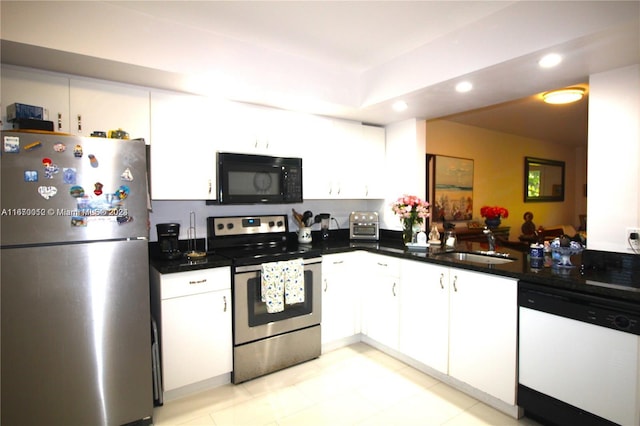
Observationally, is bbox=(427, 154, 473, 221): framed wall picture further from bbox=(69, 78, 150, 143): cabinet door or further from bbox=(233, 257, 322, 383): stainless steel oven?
bbox=(69, 78, 150, 143): cabinet door

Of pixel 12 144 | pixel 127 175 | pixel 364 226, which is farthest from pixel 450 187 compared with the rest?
pixel 12 144

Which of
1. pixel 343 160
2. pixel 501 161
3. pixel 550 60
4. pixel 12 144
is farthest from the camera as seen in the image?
pixel 501 161

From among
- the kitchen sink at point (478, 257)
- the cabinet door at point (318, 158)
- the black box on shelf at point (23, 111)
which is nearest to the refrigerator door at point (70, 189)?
the black box on shelf at point (23, 111)

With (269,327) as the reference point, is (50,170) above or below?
above

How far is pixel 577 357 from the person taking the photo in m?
1.84

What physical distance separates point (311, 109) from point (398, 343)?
7.30 ft

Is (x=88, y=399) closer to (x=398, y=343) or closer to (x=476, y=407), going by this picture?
(x=398, y=343)

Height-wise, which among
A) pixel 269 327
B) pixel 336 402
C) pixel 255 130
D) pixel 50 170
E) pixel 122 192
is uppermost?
pixel 255 130

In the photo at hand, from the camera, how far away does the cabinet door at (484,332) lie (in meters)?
2.11

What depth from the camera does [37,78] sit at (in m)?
2.11

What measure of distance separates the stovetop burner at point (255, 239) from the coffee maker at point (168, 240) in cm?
38

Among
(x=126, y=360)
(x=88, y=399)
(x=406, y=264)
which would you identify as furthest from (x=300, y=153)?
(x=88, y=399)

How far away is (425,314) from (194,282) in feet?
5.73

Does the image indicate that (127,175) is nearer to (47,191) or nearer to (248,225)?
(47,191)
